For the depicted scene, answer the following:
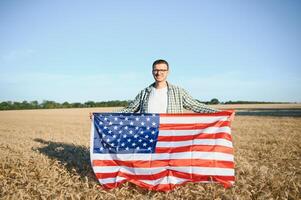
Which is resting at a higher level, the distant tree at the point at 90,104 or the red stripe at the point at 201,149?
the distant tree at the point at 90,104

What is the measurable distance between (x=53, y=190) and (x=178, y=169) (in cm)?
256

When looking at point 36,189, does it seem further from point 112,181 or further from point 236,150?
point 236,150

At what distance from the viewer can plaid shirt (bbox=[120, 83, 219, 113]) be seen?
6.71 m

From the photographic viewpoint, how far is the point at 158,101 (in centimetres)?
675

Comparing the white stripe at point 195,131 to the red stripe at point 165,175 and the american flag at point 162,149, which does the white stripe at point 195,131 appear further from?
the red stripe at point 165,175

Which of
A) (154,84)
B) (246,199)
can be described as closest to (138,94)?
(154,84)

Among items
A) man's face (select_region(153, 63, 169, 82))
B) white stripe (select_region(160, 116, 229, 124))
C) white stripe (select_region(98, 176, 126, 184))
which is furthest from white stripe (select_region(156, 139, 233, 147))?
man's face (select_region(153, 63, 169, 82))

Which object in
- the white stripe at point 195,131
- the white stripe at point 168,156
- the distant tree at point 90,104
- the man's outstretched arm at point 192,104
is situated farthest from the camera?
the distant tree at point 90,104

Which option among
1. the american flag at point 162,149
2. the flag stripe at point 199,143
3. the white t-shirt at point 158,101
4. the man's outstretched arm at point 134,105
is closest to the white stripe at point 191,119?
the american flag at point 162,149

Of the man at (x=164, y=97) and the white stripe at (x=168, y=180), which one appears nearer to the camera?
the white stripe at (x=168, y=180)

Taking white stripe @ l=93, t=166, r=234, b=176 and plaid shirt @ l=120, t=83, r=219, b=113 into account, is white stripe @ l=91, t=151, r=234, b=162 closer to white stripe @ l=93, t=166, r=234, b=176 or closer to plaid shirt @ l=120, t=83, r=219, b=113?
white stripe @ l=93, t=166, r=234, b=176

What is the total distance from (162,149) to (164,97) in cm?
121

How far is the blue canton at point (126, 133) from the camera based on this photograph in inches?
256

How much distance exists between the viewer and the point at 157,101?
675 centimetres
